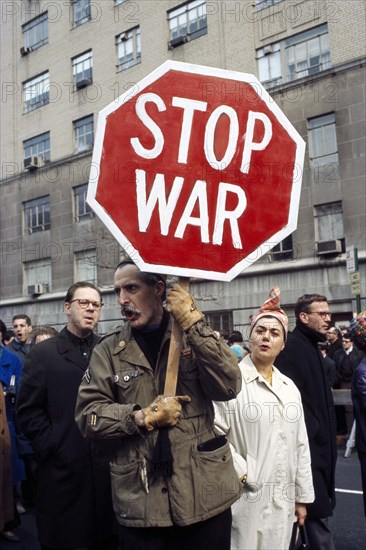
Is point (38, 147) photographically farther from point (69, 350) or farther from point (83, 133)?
point (69, 350)

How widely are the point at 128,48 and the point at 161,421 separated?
79.3ft

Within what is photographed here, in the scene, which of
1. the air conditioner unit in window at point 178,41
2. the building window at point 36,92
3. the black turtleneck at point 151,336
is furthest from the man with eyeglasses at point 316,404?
the building window at point 36,92

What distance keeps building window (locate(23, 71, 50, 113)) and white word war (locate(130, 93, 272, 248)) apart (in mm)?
27183

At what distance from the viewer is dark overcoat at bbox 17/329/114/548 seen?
359 cm

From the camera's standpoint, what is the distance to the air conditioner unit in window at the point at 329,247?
17906mm

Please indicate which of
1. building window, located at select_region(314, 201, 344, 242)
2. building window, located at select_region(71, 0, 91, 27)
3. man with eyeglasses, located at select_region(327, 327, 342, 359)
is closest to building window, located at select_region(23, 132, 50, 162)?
building window, located at select_region(71, 0, 91, 27)

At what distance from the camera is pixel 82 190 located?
25859 mm

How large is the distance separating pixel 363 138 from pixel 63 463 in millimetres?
16268

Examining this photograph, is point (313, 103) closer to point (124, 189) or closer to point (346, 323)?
point (346, 323)

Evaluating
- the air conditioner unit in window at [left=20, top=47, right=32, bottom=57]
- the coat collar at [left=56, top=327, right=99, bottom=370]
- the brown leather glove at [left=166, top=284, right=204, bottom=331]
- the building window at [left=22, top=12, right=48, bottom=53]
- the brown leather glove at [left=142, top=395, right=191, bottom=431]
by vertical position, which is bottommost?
the brown leather glove at [left=142, top=395, right=191, bottom=431]

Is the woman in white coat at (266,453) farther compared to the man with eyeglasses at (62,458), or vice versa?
the man with eyeglasses at (62,458)

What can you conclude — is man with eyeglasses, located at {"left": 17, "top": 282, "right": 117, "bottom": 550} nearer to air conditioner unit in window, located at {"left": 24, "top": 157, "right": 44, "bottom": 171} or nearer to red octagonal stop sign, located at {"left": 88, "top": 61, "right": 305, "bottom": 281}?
red octagonal stop sign, located at {"left": 88, "top": 61, "right": 305, "bottom": 281}

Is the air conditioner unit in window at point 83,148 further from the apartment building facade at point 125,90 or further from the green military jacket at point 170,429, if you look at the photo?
the green military jacket at point 170,429

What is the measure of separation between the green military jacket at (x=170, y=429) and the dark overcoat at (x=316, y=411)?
162 cm
